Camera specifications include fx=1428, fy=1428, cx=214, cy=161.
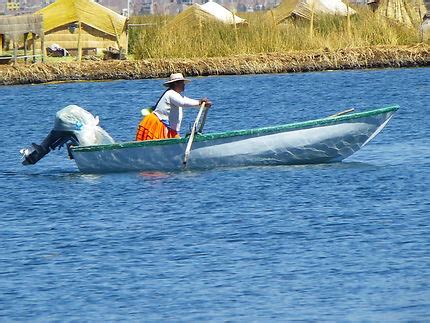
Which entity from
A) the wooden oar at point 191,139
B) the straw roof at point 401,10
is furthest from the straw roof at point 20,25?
the wooden oar at point 191,139

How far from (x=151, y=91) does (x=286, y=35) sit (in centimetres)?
799

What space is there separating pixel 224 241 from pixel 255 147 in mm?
5227

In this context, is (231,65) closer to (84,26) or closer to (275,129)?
(84,26)

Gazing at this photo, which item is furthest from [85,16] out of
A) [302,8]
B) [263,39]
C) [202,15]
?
[302,8]

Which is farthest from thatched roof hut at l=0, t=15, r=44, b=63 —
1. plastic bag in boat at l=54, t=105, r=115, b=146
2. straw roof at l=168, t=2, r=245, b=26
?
plastic bag in boat at l=54, t=105, r=115, b=146

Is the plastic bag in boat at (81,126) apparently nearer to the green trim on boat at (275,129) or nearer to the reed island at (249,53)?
the green trim on boat at (275,129)

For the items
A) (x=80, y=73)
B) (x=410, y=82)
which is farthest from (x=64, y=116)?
(x=80, y=73)

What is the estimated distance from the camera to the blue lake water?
12.6 m

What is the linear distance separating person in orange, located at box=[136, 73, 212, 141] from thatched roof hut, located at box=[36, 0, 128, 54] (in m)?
33.8

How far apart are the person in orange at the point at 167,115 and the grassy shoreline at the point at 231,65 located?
25.0m

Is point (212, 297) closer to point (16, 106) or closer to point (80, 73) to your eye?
point (16, 106)

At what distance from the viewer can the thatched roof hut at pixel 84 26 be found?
55.2m

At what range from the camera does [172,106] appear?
67.7ft

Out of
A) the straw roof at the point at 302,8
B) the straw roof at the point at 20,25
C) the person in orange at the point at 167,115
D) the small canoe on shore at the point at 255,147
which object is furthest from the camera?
the straw roof at the point at 302,8
